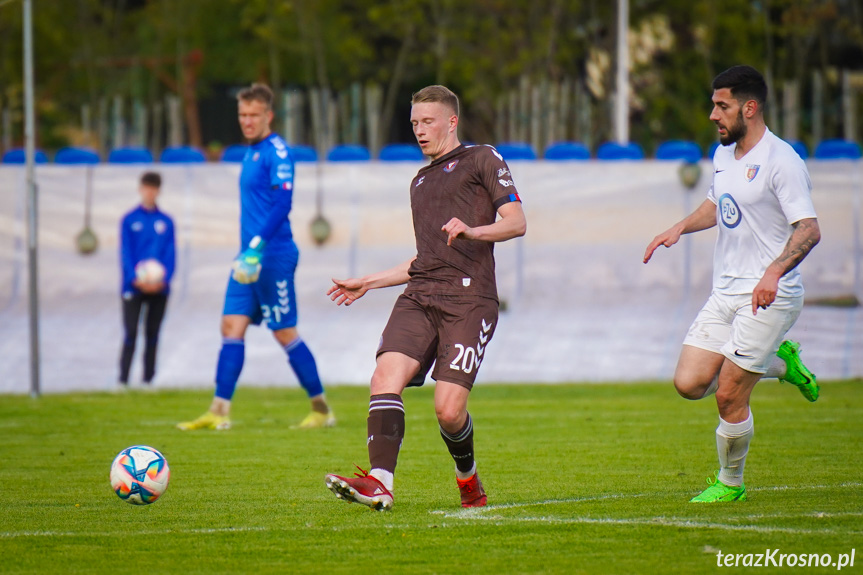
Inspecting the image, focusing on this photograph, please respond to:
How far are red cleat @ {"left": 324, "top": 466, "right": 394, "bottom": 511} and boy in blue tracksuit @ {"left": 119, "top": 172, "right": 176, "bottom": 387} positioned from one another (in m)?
8.24

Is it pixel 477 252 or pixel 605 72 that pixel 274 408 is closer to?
pixel 477 252

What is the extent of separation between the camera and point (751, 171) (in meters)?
6.44

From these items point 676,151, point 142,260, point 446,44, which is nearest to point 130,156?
point 142,260

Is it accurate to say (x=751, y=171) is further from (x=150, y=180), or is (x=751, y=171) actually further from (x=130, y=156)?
(x=130, y=156)

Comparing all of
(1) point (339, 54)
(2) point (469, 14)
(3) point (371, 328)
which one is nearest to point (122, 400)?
(3) point (371, 328)

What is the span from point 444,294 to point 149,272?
804 cm

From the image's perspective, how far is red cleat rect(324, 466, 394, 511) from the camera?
19.1ft

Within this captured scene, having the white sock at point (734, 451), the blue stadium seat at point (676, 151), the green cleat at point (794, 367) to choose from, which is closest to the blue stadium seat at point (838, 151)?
the blue stadium seat at point (676, 151)

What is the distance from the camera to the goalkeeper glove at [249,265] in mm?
9859

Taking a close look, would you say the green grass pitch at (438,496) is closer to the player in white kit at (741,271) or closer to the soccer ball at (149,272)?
the player in white kit at (741,271)

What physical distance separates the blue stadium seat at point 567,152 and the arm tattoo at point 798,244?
41.1 ft

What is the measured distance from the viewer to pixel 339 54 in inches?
1179

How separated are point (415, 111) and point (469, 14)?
21378 mm

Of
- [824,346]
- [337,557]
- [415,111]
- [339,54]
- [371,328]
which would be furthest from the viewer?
[339,54]
